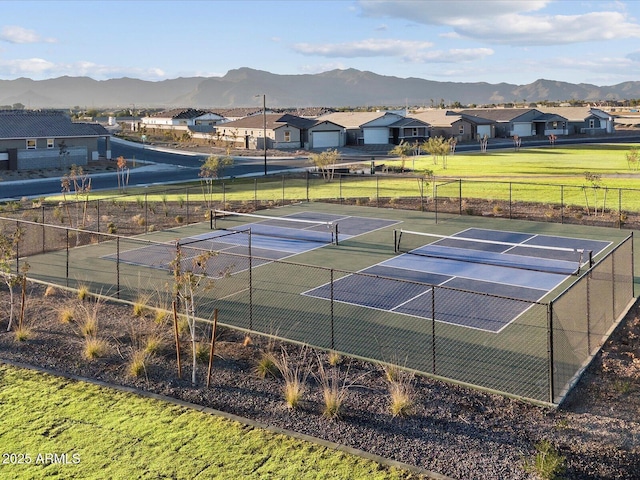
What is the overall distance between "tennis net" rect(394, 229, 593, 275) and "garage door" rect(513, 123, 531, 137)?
93.9m

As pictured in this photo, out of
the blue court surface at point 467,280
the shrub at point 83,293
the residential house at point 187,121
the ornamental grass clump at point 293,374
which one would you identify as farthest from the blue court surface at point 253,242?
the residential house at point 187,121

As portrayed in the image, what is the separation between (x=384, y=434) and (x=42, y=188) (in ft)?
164

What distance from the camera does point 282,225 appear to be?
116 ft

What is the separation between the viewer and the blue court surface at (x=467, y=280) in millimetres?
20391

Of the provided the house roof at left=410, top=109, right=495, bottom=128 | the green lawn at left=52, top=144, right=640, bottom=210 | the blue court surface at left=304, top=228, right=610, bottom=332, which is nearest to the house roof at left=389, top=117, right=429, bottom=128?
the house roof at left=410, top=109, right=495, bottom=128

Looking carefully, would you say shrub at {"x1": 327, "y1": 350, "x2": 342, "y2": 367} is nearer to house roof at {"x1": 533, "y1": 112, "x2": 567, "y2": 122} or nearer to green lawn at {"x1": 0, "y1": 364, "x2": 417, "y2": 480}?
green lawn at {"x1": 0, "y1": 364, "x2": 417, "y2": 480}

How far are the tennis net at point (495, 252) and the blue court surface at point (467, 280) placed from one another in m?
0.03

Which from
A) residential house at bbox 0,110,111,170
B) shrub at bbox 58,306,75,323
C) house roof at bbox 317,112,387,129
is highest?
house roof at bbox 317,112,387,129

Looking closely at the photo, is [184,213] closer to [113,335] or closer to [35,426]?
[113,335]

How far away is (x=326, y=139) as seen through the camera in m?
101

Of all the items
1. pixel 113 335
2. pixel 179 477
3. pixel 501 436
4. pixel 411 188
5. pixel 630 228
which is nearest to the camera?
pixel 179 477

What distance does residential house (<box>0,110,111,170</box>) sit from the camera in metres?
66.6

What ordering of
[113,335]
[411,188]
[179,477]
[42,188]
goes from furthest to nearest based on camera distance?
[42,188]
[411,188]
[113,335]
[179,477]

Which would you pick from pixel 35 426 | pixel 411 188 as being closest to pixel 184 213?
pixel 411 188
